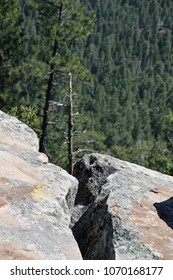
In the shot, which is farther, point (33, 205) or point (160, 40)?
point (160, 40)

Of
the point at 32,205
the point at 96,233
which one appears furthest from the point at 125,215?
the point at 32,205

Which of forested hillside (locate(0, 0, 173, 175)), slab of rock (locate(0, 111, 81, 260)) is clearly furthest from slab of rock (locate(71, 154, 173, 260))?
forested hillside (locate(0, 0, 173, 175))

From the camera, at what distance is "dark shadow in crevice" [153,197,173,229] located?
761 centimetres

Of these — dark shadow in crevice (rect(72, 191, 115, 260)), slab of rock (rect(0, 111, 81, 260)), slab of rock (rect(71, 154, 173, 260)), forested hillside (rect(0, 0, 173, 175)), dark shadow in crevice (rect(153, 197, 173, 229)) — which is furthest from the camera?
forested hillside (rect(0, 0, 173, 175))

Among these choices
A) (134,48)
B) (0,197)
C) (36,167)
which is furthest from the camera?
(134,48)

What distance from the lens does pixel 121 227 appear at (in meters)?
7.05

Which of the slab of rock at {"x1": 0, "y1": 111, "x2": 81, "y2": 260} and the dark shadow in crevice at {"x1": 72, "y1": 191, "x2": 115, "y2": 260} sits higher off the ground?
the slab of rock at {"x1": 0, "y1": 111, "x2": 81, "y2": 260}

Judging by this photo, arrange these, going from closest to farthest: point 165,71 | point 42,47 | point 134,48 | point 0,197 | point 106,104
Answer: point 0,197 < point 42,47 < point 106,104 < point 165,71 < point 134,48

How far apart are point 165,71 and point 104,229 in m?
176

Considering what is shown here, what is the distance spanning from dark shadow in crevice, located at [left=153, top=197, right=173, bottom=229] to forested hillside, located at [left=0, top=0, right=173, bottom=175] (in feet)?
26.1

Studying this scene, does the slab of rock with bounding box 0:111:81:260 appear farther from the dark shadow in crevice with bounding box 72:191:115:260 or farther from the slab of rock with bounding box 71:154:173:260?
the slab of rock with bounding box 71:154:173:260

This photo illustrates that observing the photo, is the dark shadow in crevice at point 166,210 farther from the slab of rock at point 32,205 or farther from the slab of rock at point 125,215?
the slab of rock at point 32,205
